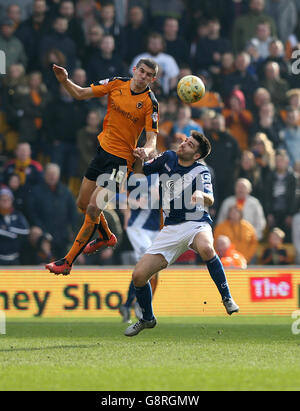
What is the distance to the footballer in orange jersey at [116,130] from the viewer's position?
33.8 feet

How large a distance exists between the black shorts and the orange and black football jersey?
0.21 ft

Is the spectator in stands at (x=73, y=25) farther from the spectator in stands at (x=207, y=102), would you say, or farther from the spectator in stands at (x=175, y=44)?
the spectator in stands at (x=207, y=102)

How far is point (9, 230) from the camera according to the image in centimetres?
1470

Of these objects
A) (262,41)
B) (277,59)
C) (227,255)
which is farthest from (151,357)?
(262,41)

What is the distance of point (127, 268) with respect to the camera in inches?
534

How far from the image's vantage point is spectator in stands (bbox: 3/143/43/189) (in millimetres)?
15094

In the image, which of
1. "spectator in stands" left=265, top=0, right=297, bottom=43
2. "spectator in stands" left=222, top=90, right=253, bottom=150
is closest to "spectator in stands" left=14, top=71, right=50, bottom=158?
"spectator in stands" left=222, top=90, right=253, bottom=150

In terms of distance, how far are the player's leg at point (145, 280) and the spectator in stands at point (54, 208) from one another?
4.83m

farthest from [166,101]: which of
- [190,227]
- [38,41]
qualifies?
[190,227]

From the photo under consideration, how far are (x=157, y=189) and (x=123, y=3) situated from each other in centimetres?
651

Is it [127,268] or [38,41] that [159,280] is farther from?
[38,41]

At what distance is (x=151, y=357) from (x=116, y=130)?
282 centimetres

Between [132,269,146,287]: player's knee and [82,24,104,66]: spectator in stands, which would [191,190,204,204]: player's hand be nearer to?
[132,269,146,287]: player's knee

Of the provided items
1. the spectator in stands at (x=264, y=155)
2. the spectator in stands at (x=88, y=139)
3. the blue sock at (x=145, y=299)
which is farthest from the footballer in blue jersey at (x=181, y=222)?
the spectator in stands at (x=264, y=155)
